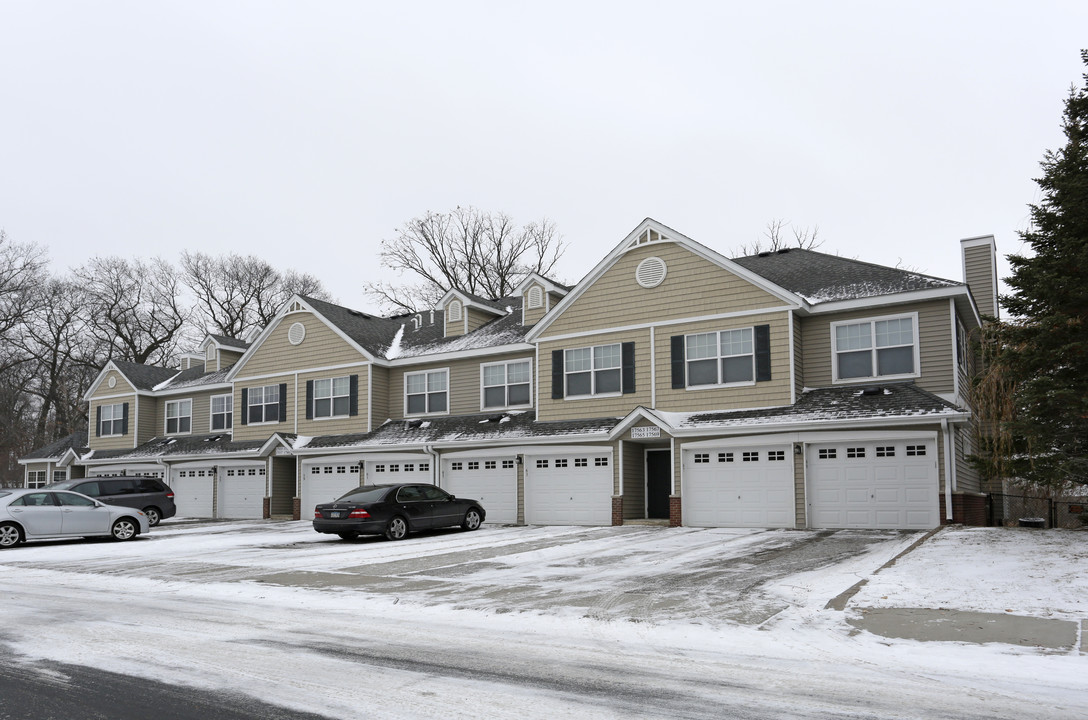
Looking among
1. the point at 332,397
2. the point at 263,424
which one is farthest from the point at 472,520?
the point at 263,424

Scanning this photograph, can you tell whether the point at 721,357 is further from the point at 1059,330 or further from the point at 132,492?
the point at 132,492

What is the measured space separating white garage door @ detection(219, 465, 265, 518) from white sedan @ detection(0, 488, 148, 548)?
34.5ft

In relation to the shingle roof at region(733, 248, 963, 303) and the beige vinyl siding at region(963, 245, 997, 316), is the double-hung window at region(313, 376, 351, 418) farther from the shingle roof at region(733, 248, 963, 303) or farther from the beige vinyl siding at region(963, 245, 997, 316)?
the beige vinyl siding at region(963, 245, 997, 316)

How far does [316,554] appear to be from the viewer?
17188 mm

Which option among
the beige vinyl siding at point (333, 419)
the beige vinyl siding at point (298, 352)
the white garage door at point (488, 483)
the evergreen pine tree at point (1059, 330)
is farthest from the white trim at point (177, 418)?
the evergreen pine tree at point (1059, 330)

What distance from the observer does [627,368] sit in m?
24.2

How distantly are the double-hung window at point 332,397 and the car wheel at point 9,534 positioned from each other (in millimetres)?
11755

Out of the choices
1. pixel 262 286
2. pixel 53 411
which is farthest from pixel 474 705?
pixel 53 411

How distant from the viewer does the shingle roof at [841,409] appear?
19344mm

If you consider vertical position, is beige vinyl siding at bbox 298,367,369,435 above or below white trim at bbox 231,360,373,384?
below

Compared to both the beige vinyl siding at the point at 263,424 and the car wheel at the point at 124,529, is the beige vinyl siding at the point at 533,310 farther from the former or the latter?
the car wheel at the point at 124,529

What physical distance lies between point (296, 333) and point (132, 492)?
774cm

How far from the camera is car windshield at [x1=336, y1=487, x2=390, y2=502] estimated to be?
66.4 ft

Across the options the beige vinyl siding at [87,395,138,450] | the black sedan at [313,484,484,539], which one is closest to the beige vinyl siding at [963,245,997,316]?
the black sedan at [313,484,484,539]
